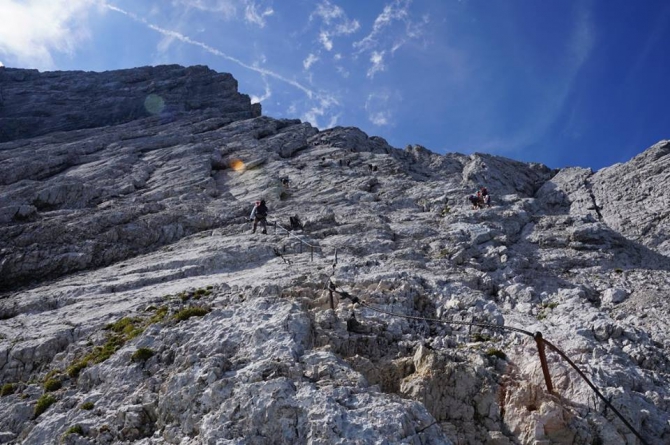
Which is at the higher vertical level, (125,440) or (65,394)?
(65,394)

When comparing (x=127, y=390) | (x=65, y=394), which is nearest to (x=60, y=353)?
(x=65, y=394)

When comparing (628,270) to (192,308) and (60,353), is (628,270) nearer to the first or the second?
(192,308)

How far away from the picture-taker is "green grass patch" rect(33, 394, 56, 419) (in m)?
17.0

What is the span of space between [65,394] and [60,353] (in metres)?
3.74

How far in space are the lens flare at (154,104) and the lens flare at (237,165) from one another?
4422 cm

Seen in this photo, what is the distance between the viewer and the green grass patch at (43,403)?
668 inches

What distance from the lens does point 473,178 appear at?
51156mm

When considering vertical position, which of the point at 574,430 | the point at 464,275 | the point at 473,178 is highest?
the point at 473,178

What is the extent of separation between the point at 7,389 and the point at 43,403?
8.12 feet

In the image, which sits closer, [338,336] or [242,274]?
[338,336]

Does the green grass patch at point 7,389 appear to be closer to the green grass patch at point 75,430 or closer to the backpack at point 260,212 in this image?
the green grass patch at point 75,430

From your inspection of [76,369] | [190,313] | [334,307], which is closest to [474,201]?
[334,307]

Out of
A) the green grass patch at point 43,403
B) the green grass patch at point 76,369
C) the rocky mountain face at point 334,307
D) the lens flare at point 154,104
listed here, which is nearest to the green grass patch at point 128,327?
the rocky mountain face at point 334,307

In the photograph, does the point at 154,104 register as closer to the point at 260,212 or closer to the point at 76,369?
the point at 260,212
